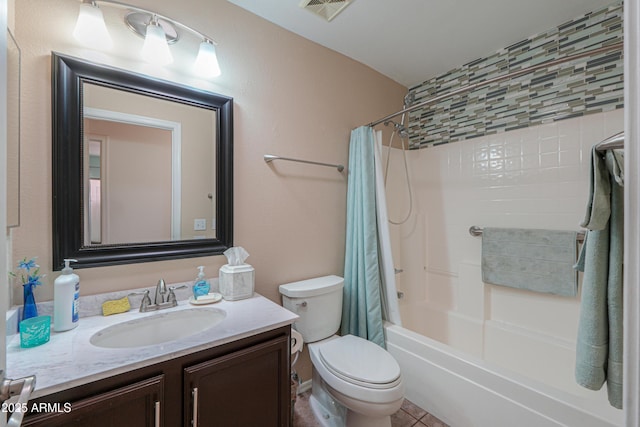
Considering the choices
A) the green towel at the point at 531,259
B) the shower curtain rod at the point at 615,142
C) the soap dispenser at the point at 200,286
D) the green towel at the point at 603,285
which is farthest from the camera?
the green towel at the point at 531,259

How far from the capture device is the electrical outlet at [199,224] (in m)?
1.42

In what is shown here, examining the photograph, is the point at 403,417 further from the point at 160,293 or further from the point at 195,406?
the point at 160,293

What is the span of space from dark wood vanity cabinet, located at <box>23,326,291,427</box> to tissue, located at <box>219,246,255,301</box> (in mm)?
346

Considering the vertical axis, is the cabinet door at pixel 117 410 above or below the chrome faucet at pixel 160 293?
below

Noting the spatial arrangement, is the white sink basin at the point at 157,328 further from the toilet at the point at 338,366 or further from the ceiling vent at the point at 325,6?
the ceiling vent at the point at 325,6

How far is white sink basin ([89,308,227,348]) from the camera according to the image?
1069mm

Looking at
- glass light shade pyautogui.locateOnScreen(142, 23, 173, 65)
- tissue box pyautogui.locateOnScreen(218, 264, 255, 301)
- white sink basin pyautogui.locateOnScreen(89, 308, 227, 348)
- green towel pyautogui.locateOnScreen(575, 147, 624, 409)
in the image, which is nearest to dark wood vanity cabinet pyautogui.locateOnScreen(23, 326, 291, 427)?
white sink basin pyautogui.locateOnScreen(89, 308, 227, 348)

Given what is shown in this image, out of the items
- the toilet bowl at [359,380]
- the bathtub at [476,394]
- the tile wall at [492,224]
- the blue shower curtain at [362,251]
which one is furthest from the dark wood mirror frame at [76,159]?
the tile wall at [492,224]

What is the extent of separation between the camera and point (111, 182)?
121cm

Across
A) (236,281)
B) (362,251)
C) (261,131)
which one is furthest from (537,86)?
(236,281)

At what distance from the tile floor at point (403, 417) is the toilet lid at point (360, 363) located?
43 cm

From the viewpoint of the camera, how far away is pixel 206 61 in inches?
54.6

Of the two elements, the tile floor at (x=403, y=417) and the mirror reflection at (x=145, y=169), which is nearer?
the mirror reflection at (x=145, y=169)

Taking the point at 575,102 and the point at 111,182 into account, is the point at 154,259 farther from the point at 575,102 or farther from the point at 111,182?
the point at 575,102
